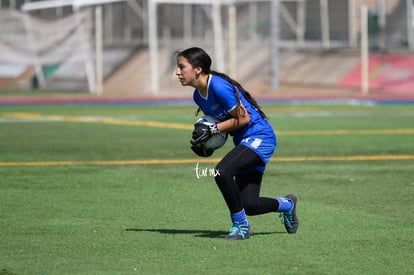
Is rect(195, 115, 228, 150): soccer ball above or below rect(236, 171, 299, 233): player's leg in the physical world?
above

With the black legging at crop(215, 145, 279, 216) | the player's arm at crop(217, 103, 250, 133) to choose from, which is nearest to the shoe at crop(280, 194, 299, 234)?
the black legging at crop(215, 145, 279, 216)

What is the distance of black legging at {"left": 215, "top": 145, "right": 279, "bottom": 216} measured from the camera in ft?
29.7

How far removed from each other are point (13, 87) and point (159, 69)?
6062mm

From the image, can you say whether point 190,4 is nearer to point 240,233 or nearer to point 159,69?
point 159,69

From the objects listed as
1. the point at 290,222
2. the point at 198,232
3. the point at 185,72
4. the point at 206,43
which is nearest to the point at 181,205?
the point at 198,232

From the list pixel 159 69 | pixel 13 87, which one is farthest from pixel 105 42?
pixel 13 87

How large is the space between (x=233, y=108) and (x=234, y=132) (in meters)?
0.47

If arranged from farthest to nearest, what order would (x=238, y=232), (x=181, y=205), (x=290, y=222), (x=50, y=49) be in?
(x=50, y=49) < (x=181, y=205) < (x=290, y=222) < (x=238, y=232)

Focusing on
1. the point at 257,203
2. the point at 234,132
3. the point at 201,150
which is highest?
the point at 234,132

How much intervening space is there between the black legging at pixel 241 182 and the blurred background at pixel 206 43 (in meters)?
28.1

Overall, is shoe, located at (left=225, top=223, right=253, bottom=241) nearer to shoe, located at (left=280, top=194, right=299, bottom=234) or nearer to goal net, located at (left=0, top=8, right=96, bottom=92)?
shoe, located at (left=280, top=194, right=299, bottom=234)

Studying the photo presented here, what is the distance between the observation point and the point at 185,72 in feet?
29.5

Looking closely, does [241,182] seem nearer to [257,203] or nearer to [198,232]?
[257,203]

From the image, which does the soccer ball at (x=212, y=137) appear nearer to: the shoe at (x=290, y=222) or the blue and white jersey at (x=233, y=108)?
the blue and white jersey at (x=233, y=108)
